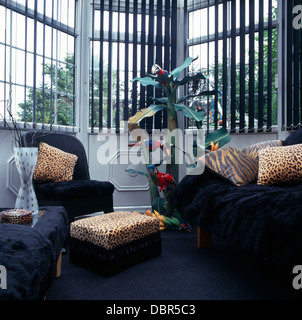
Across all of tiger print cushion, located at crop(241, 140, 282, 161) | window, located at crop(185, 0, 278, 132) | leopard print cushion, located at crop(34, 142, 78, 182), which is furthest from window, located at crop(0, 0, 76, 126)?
tiger print cushion, located at crop(241, 140, 282, 161)

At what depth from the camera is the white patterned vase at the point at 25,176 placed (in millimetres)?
1337

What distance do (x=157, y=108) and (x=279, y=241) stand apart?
191 cm

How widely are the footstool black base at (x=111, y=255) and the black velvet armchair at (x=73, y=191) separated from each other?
55cm

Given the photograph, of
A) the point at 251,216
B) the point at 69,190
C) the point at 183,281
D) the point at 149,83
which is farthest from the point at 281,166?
the point at 69,190

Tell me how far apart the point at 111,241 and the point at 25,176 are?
1.84ft

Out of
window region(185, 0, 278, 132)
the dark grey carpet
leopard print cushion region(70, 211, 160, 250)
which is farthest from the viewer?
window region(185, 0, 278, 132)

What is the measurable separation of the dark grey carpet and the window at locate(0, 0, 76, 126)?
5.77 feet

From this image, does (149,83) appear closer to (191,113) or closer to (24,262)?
(191,113)

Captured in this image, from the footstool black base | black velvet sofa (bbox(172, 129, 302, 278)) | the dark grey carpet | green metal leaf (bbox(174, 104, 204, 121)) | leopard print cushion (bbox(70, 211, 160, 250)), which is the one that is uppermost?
green metal leaf (bbox(174, 104, 204, 121))

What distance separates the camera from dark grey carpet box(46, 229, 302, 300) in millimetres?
1307

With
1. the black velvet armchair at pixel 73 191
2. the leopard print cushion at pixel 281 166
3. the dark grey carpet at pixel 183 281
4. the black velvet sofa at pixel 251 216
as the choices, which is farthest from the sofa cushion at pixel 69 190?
the leopard print cushion at pixel 281 166

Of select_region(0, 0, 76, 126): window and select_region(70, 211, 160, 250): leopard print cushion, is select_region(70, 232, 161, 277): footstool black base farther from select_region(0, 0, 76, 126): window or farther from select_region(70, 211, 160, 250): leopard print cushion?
select_region(0, 0, 76, 126): window

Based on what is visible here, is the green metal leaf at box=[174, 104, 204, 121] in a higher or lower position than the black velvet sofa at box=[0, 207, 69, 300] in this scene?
higher

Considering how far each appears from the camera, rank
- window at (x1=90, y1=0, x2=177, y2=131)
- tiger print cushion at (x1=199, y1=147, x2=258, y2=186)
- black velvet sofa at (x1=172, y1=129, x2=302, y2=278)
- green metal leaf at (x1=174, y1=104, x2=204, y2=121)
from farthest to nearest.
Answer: window at (x1=90, y1=0, x2=177, y2=131), green metal leaf at (x1=174, y1=104, x2=204, y2=121), tiger print cushion at (x1=199, y1=147, x2=258, y2=186), black velvet sofa at (x1=172, y1=129, x2=302, y2=278)
